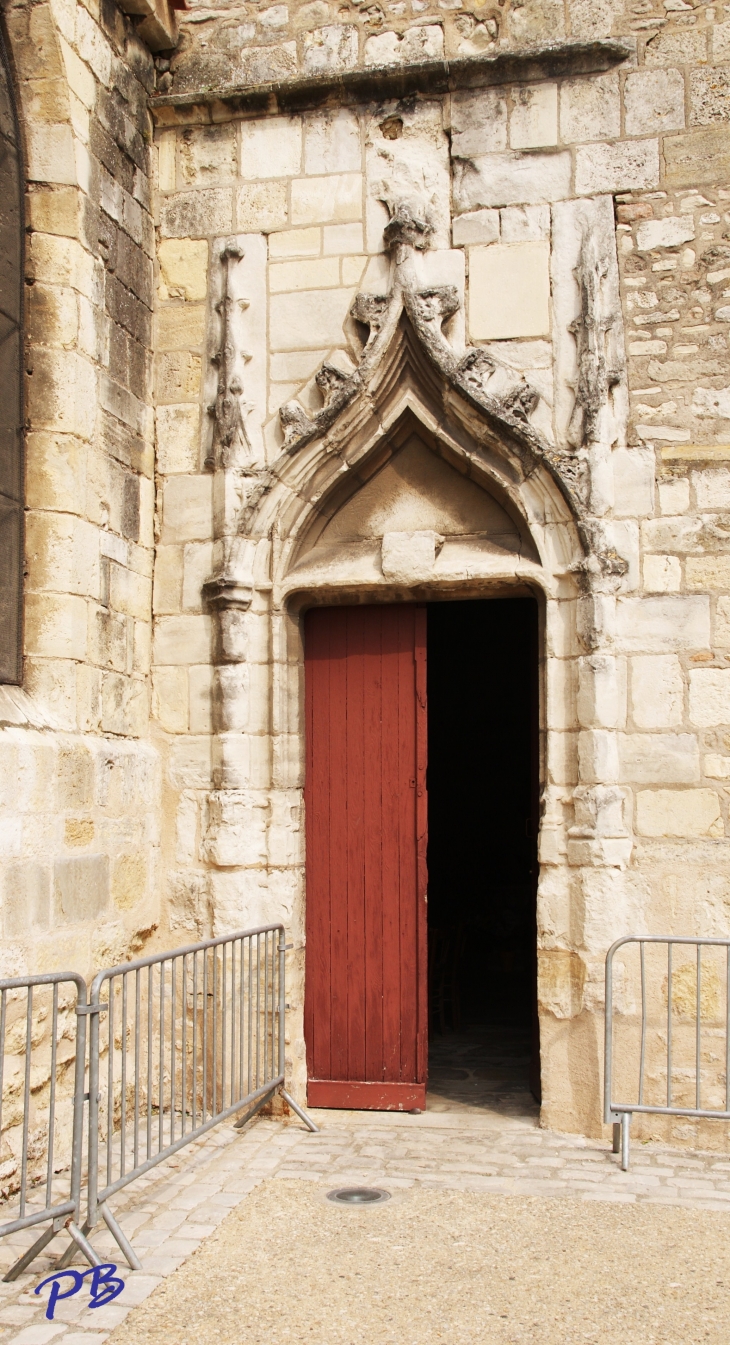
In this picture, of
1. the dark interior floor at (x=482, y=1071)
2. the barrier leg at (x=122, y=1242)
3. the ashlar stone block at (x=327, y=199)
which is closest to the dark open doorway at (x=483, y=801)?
the dark interior floor at (x=482, y=1071)

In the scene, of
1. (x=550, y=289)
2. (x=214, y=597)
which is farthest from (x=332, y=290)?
(x=214, y=597)

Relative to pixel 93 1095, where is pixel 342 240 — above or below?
above

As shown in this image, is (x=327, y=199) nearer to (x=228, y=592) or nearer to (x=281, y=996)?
(x=228, y=592)

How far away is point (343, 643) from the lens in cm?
559

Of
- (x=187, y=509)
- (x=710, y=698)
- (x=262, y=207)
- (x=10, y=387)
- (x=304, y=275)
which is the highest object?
(x=262, y=207)

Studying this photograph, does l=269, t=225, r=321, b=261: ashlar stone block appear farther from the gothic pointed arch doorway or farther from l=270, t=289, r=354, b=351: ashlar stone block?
the gothic pointed arch doorway

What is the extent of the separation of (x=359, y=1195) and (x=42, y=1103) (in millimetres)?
1246

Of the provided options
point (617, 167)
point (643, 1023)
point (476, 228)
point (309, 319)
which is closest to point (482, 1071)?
point (643, 1023)

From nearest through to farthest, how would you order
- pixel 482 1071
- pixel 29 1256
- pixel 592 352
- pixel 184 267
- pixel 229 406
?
pixel 29 1256
pixel 592 352
pixel 229 406
pixel 184 267
pixel 482 1071

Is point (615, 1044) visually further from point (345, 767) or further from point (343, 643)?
point (343, 643)

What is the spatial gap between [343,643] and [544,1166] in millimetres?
2500

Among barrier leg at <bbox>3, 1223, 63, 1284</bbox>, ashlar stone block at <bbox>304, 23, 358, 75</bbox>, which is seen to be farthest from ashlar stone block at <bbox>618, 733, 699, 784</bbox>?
ashlar stone block at <bbox>304, 23, 358, 75</bbox>

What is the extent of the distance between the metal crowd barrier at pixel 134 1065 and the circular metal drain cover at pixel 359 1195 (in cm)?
52

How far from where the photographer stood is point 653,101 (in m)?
5.16
